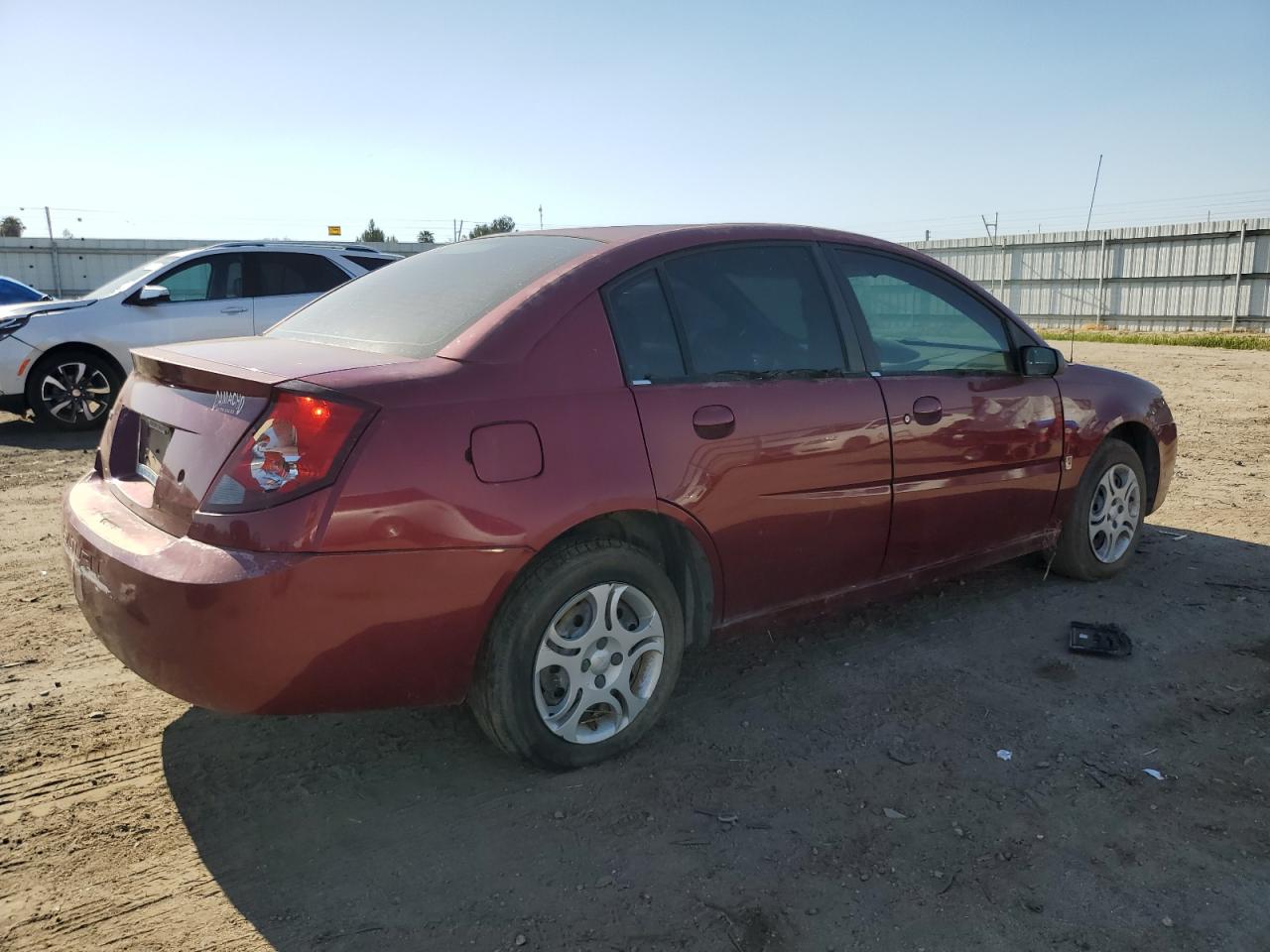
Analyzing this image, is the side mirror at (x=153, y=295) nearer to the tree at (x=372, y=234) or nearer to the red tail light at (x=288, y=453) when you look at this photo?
the red tail light at (x=288, y=453)

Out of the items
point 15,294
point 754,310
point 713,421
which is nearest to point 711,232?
point 754,310

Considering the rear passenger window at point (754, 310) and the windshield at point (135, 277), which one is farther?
the windshield at point (135, 277)

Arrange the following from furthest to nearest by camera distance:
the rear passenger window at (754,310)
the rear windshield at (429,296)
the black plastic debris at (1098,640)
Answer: the black plastic debris at (1098,640), the rear passenger window at (754,310), the rear windshield at (429,296)

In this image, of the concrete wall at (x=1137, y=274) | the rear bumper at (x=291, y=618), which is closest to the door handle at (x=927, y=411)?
the rear bumper at (x=291, y=618)

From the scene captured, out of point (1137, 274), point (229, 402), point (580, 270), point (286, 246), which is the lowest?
point (229, 402)

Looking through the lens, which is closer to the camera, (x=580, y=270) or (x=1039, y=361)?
(x=580, y=270)

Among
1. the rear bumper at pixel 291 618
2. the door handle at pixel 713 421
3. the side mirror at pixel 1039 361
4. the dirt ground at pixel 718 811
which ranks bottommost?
the dirt ground at pixel 718 811

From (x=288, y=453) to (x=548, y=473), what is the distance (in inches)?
27.8

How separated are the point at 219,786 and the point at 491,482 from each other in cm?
129

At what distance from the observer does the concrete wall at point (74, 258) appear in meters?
27.8

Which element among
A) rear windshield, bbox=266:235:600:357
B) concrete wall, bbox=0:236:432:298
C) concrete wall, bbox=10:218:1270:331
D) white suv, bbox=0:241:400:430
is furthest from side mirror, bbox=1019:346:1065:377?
concrete wall, bbox=0:236:432:298

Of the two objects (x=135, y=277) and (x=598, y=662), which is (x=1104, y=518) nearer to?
(x=598, y=662)

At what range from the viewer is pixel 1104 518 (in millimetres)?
4934

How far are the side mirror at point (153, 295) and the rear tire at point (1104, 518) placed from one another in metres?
8.17
